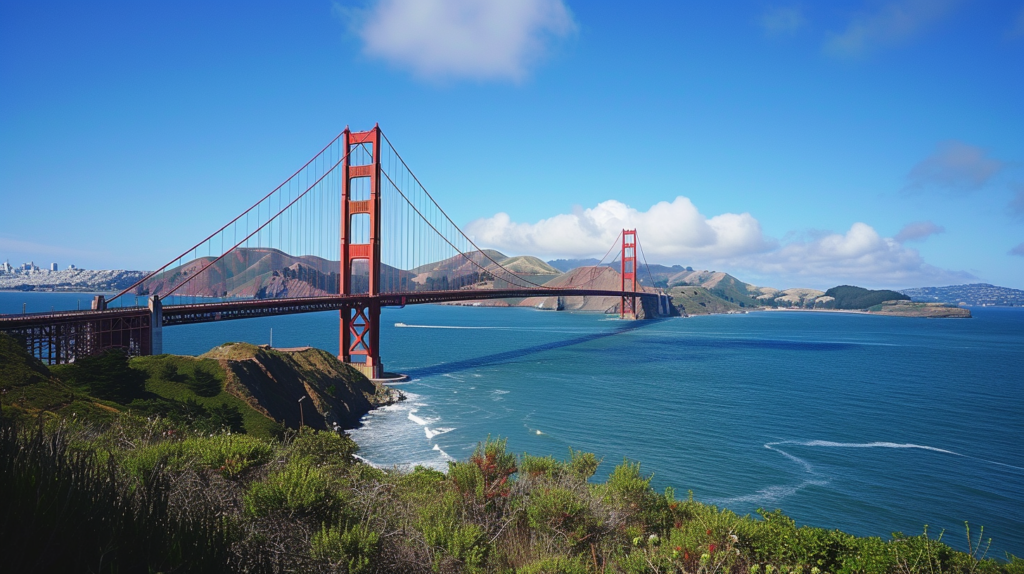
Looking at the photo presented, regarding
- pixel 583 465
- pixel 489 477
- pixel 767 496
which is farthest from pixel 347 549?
pixel 767 496

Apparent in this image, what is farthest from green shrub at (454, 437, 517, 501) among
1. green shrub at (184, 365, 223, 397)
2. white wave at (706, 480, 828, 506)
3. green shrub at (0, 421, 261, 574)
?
green shrub at (184, 365, 223, 397)

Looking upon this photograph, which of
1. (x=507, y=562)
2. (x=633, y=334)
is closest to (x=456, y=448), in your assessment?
(x=507, y=562)

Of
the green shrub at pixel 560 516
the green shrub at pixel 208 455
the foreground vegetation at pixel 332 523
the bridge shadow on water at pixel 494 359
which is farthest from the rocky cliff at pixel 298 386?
the green shrub at pixel 560 516

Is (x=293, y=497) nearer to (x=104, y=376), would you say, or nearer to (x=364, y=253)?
(x=104, y=376)

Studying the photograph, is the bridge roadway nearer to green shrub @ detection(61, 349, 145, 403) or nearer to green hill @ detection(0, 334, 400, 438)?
green hill @ detection(0, 334, 400, 438)

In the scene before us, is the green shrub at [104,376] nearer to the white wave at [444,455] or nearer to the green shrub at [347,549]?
the white wave at [444,455]

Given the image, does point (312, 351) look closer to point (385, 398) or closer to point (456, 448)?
point (385, 398)

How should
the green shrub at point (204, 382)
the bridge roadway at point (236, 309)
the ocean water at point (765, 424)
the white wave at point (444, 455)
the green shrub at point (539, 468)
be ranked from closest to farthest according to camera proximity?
the green shrub at point (539, 468), the ocean water at point (765, 424), the white wave at point (444, 455), the green shrub at point (204, 382), the bridge roadway at point (236, 309)
